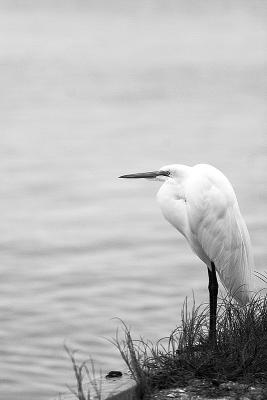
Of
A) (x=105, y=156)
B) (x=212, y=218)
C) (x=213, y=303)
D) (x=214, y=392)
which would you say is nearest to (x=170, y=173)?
(x=212, y=218)

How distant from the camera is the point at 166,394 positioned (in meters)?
4.35

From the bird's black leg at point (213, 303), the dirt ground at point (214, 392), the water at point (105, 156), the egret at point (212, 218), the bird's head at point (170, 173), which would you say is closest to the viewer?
the dirt ground at point (214, 392)

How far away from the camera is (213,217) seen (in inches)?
220

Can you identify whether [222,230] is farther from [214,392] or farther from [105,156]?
[105,156]

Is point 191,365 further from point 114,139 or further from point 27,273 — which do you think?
point 114,139

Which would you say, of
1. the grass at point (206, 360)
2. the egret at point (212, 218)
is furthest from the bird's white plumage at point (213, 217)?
the grass at point (206, 360)

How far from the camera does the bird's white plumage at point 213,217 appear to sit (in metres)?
5.52

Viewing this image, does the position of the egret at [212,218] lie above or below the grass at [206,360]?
above

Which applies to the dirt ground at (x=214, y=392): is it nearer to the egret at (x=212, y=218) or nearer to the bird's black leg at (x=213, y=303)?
the bird's black leg at (x=213, y=303)

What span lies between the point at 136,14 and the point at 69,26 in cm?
199

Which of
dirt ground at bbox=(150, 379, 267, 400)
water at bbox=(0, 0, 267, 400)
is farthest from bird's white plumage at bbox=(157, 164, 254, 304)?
dirt ground at bbox=(150, 379, 267, 400)

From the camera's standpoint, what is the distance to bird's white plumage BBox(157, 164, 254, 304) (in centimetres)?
552

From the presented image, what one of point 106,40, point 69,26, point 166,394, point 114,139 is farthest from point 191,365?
point 69,26

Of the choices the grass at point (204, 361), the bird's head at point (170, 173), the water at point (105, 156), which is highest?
the water at point (105, 156)
